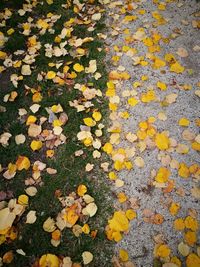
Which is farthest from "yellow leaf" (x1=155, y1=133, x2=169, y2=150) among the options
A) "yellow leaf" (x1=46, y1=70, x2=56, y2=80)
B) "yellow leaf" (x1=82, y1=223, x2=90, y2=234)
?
"yellow leaf" (x1=46, y1=70, x2=56, y2=80)

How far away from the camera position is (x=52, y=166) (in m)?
2.97

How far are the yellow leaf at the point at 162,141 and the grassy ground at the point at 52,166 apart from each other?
0.65 metres

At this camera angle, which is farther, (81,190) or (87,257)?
(81,190)

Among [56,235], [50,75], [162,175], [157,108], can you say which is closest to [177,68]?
[157,108]

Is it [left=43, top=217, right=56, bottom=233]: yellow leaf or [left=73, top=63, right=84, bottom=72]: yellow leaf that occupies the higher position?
[left=73, top=63, right=84, bottom=72]: yellow leaf

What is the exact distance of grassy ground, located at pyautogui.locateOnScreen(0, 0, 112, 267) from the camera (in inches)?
100

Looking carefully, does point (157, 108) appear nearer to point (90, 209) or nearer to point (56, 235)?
point (90, 209)

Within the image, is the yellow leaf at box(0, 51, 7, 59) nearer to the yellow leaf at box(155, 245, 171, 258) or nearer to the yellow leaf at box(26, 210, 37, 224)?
the yellow leaf at box(26, 210, 37, 224)

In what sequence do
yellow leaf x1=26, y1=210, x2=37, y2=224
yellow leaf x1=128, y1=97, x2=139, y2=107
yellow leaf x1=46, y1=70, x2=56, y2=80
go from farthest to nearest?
1. yellow leaf x1=46, y1=70, x2=56, y2=80
2. yellow leaf x1=128, y1=97, x2=139, y2=107
3. yellow leaf x1=26, y1=210, x2=37, y2=224

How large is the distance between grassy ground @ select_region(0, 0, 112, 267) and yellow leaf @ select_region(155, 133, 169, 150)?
652 mm

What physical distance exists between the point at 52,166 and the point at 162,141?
115 centimetres

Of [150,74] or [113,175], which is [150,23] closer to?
[150,74]

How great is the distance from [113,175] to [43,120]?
991 millimetres

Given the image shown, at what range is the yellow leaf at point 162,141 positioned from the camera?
3025 millimetres
